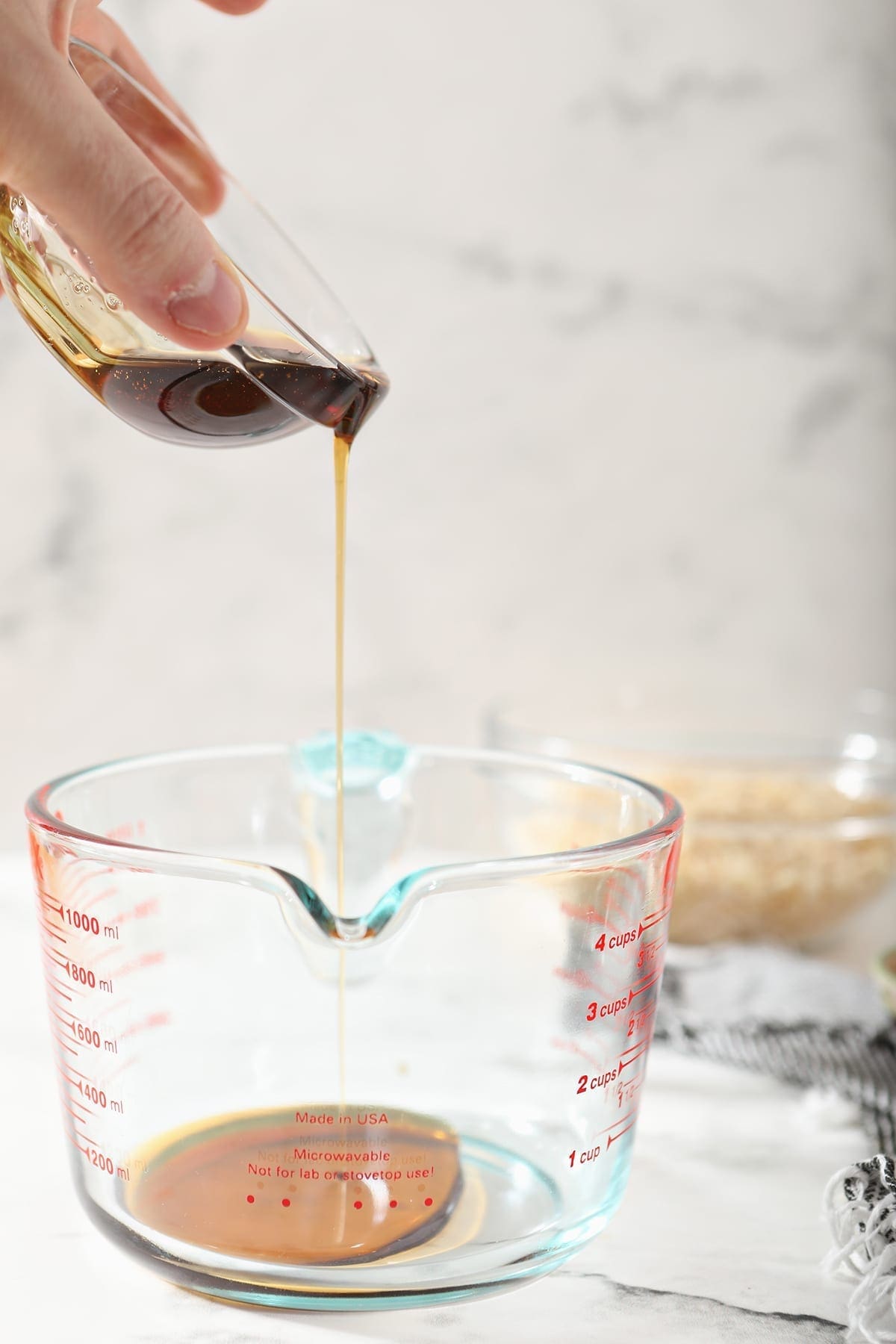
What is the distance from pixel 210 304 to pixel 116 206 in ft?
0.16

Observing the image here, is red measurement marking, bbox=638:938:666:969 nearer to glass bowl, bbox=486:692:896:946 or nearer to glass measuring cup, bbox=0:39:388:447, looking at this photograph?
glass measuring cup, bbox=0:39:388:447

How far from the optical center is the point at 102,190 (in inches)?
19.8

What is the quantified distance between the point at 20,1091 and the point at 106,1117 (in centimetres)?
23

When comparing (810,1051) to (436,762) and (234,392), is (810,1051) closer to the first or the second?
(436,762)

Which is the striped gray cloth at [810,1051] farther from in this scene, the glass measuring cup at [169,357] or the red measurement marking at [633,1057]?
the glass measuring cup at [169,357]

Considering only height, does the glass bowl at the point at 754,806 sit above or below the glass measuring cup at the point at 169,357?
below

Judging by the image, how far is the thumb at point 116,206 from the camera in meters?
0.50

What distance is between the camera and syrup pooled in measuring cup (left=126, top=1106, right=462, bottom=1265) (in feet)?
1.70

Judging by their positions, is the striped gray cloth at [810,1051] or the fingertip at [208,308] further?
the striped gray cloth at [810,1051]

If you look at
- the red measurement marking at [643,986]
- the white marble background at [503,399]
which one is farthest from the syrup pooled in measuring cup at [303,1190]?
the white marble background at [503,399]

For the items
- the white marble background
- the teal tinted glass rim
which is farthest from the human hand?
the white marble background

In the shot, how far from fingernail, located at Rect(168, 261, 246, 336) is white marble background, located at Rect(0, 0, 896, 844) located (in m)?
0.66

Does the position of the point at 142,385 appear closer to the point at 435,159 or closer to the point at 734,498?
the point at 435,159

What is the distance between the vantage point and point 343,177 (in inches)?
45.6
